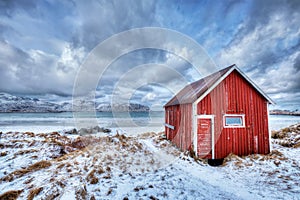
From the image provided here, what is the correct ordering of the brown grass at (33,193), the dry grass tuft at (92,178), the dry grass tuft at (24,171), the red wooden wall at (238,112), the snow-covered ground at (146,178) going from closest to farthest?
1. the brown grass at (33,193)
2. the snow-covered ground at (146,178)
3. the dry grass tuft at (92,178)
4. the dry grass tuft at (24,171)
5. the red wooden wall at (238,112)

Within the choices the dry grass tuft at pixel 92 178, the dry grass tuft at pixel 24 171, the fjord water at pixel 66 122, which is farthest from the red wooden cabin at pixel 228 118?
the fjord water at pixel 66 122

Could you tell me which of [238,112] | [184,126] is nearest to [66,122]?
[184,126]

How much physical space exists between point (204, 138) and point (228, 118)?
1.89 meters

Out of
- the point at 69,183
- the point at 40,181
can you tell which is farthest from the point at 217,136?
the point at 40,181

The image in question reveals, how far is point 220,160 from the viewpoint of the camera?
26.0 feet

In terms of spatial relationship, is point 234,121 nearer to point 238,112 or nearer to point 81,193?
point 238,112

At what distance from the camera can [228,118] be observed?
8.15 meters

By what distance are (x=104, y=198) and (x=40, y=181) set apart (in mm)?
2675

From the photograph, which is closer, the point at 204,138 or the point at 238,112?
the point at 204,138

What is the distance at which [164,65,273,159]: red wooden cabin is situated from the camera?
25.6 ft

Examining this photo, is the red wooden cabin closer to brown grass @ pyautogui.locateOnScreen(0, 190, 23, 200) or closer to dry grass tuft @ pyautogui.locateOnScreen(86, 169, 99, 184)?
dry grass tuft @ pyautogui.locateOnScreen(86, 169, 99, 184)

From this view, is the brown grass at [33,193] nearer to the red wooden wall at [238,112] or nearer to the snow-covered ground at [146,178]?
the snow-covered ground at [146,178]

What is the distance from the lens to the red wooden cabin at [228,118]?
7816 millimetres

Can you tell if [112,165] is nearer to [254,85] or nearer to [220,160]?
[220,160]
